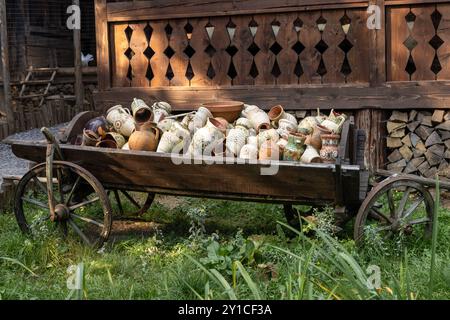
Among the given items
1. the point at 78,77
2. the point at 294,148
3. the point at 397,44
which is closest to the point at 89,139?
the point at 294,148

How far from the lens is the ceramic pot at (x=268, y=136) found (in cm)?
547

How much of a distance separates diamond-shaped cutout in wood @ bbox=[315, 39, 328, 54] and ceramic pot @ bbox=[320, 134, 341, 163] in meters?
2.86

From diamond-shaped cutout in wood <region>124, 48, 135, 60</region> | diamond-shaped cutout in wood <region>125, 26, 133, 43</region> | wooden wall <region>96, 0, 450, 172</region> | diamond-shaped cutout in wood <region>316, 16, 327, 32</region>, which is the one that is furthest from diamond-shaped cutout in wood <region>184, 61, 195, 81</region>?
diamond-shaped cutout in wood <region>316, 16, 327, 32</region>

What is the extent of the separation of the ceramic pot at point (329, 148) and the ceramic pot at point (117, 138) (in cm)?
169

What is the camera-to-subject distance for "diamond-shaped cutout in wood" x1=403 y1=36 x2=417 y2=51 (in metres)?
7.59

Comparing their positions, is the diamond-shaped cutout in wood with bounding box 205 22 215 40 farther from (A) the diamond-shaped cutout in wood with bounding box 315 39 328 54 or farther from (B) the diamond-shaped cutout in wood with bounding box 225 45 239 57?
(A) the diamond-shaped cutout in wood with bounding box 315 39 328 54

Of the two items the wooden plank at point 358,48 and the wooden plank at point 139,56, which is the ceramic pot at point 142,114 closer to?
the wooden plank at point 139,56

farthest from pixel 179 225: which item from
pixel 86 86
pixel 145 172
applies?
pixel 86 86

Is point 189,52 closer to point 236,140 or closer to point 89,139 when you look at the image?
point 89,139

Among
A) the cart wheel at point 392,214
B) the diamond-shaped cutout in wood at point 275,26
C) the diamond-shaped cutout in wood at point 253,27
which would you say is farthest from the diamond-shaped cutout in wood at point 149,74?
the cart wheel at point 392,214

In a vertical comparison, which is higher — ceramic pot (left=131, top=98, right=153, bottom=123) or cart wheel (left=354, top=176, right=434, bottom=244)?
ceramic pot (left=131, top=98, right=153, bottom=123)
